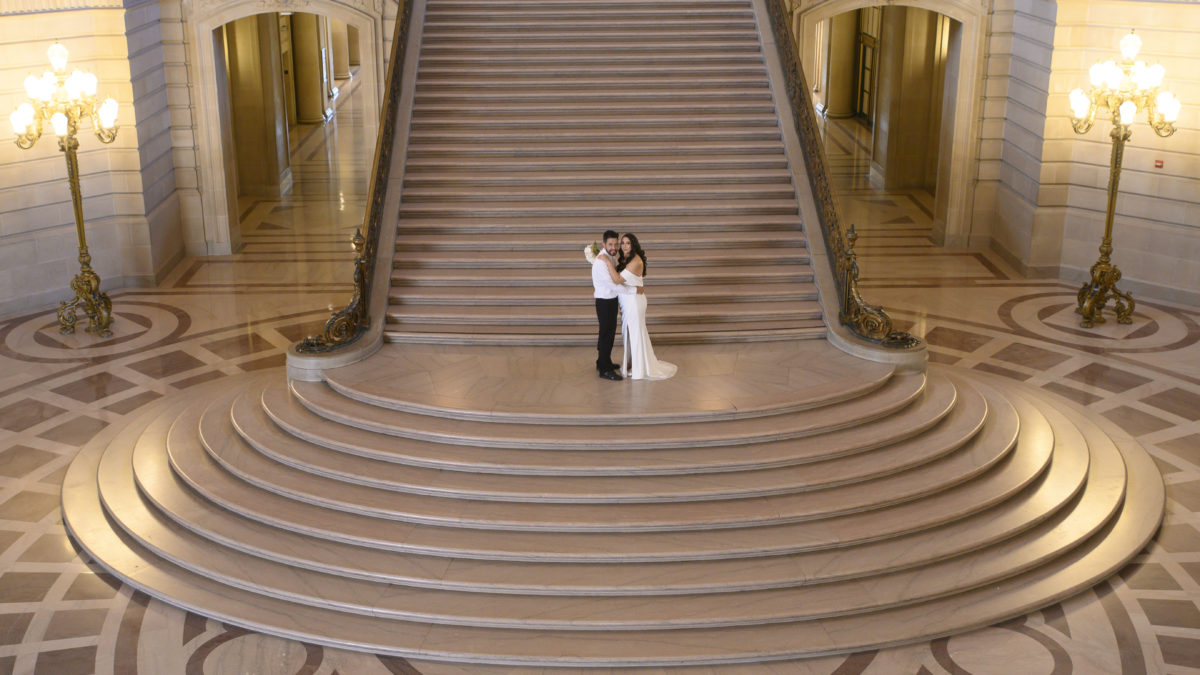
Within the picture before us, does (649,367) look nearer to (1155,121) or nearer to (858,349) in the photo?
(858,349)

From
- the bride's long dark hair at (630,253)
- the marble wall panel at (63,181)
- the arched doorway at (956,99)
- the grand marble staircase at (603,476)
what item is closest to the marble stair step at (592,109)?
the grand marble staircase at (603,476)

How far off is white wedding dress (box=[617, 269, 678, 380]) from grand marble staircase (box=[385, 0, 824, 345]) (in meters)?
0.93

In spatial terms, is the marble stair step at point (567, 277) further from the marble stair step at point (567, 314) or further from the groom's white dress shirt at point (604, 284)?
the groom's white dress shirt at point (604, 284)

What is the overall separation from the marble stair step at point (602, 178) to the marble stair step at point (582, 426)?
3.77 m

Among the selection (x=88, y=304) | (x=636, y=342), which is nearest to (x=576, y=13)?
(x=636, y=342)

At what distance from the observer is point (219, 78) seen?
15.7 m

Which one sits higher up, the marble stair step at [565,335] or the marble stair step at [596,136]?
the marble stair step at [596,136]

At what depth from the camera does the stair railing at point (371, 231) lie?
1086 cm

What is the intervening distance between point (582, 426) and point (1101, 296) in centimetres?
666

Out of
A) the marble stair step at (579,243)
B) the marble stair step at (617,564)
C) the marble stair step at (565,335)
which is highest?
the marble stair step at (579,243)

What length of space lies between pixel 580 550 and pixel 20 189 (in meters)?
8.51

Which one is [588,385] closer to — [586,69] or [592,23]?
[586,69]

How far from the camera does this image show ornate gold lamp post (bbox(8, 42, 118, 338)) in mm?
12289

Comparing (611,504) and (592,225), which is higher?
(592,225)
